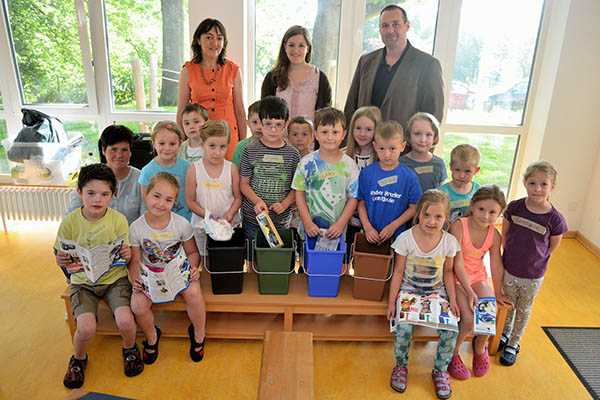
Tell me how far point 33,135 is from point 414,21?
304 cm

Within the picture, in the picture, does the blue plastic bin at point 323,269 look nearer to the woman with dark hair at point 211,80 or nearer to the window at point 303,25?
the woman with dark hair at point 211,80

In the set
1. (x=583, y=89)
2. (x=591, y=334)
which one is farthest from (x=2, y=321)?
(x=583, y=89)

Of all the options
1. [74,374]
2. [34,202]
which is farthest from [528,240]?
[34,202]

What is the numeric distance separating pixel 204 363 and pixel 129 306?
1.47 feet

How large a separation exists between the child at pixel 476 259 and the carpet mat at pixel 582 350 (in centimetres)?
46

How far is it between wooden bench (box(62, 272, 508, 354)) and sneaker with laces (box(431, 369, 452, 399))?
235mm

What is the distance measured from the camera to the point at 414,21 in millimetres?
3570

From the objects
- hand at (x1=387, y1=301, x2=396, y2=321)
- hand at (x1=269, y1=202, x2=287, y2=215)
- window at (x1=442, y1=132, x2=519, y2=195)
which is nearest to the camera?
hand at (x1=387, y1=301, x2=396, y2=321)

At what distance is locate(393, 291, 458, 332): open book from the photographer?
6.61 ft

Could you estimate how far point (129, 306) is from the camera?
2104 millimetres

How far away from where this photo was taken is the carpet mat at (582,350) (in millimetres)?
2168

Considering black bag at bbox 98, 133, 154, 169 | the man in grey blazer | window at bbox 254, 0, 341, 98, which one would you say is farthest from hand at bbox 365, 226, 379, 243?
window at bbox 254, 0, 341, 98

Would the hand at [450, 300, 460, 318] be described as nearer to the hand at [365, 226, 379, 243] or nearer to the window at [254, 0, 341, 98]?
the hand at [365, 226, 379, 243]

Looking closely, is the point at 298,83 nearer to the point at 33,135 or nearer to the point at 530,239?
the point at 530,239
